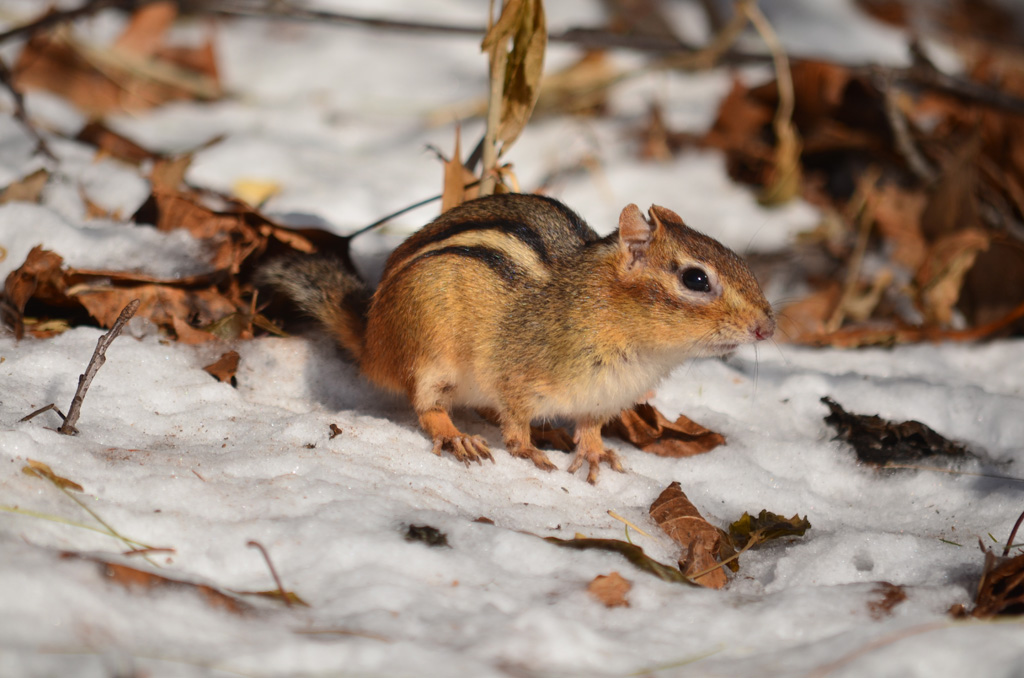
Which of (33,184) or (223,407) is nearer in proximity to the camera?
(223,407)

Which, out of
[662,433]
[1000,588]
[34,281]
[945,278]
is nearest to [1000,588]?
[1000,588]

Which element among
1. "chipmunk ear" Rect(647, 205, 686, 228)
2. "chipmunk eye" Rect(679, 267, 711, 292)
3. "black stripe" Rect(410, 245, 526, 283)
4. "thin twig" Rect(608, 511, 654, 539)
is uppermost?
"chipmunk ear" Rect(647, 205, 686, 228)

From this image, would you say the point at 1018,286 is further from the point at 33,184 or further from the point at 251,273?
the point at 33,184

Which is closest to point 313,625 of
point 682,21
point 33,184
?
point 33,184

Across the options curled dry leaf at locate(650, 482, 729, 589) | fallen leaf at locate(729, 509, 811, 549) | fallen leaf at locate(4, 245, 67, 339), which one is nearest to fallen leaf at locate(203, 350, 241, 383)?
fallen leaf at locate(4, 245, 67, 339)

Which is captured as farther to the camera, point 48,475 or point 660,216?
point 660,216

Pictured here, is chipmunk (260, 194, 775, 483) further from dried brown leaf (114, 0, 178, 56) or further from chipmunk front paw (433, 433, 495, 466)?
dried brown leaf (114, 0, 178, 56)

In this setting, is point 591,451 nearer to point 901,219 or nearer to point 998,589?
point 998,589
